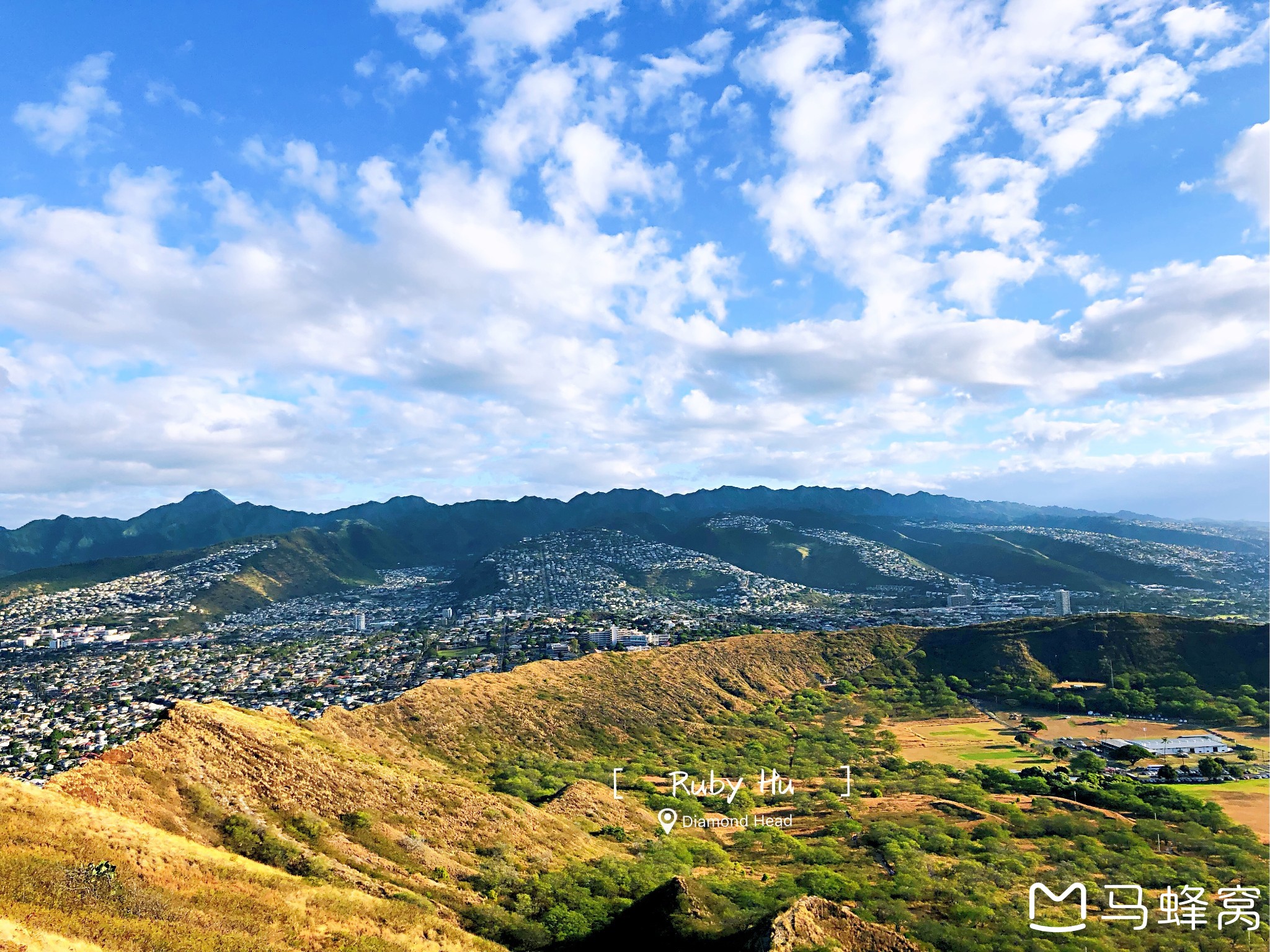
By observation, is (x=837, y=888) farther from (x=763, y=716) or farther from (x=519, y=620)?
(x=519, y=620)

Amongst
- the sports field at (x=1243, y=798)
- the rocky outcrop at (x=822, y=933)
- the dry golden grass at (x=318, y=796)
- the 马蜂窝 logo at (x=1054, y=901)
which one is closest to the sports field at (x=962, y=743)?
the sports field at (x=1243, y=798)

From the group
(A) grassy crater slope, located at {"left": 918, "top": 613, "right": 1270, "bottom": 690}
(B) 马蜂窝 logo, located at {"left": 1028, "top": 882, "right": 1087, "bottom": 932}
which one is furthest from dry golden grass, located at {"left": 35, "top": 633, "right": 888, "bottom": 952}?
(A) grassy crater slope, located at {"left": 918, "top": 613, "right": 1270, "bottom": 690}

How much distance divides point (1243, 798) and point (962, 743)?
20961mm

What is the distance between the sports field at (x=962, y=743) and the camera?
5841 cm

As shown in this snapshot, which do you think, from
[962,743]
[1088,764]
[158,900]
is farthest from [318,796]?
[1088,764]

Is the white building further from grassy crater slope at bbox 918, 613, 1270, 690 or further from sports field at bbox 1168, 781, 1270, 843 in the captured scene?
grassy crater slope at bbox 918, 613, 1270, 690

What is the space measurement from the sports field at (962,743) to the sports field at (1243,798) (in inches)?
424

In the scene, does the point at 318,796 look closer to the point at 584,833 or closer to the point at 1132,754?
the point at 584,833

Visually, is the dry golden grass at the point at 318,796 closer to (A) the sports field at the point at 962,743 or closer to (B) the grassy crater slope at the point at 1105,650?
(A) the sports field at the point at 962,743

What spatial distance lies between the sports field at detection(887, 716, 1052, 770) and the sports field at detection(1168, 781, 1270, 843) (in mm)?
10763

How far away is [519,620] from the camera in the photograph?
484ft

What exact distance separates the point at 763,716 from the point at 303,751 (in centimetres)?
4930

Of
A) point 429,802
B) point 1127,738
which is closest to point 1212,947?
point 429,802

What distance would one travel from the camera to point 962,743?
211 feet
